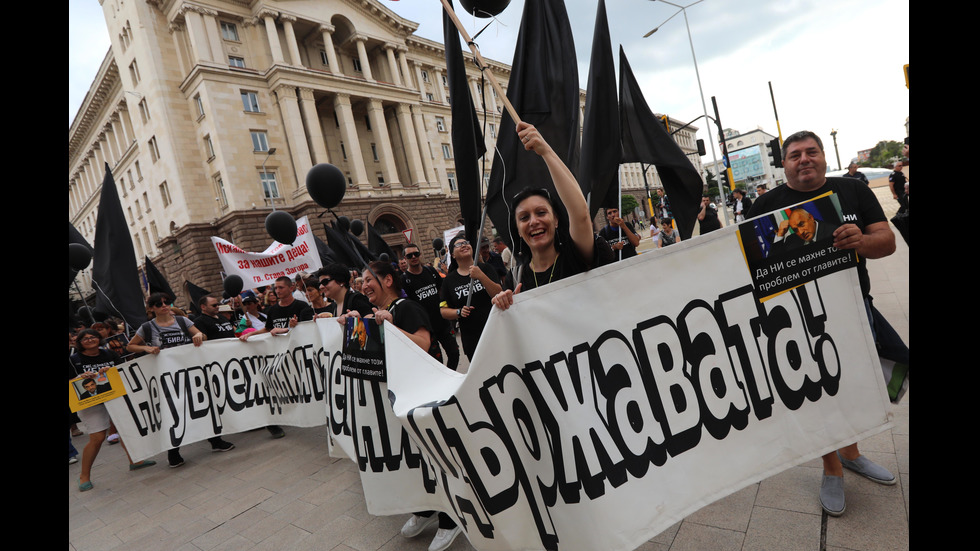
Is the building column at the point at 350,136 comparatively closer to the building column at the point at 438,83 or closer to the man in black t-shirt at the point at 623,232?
the building column at the point at 438,83

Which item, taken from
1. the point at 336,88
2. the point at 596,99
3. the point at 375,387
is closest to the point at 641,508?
the point at 375,387

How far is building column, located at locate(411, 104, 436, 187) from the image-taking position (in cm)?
3407

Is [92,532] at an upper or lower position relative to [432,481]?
lower

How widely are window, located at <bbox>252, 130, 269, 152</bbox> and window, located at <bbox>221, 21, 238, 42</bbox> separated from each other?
6.23 metres

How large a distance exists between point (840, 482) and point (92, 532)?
17.9 ft

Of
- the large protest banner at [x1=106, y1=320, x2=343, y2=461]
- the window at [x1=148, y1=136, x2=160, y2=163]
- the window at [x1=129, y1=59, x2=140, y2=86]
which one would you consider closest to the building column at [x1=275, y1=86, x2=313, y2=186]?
the window at [x1=148, y1=136, x2=160, y2=163]

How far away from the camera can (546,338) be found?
1.91 m

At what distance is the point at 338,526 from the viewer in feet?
9.74
